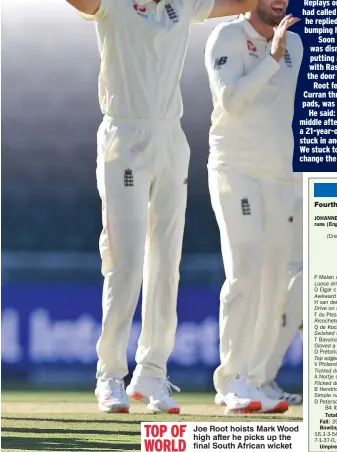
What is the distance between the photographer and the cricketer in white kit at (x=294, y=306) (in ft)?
18.4

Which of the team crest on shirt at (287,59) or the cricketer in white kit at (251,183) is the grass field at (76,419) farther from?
the team crest on shirt at (287,59)

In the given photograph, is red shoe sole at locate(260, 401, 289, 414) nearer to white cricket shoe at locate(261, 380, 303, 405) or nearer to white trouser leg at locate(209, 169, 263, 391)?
white cricket shoe at locate(261, 380, 303, 405)

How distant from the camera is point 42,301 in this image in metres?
5.95

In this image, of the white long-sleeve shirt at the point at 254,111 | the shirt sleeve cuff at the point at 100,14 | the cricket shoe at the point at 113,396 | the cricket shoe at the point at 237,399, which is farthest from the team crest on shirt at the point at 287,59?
the cricket shoe at the point at 113,396

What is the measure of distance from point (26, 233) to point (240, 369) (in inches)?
40.2

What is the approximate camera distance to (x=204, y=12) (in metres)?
5.59

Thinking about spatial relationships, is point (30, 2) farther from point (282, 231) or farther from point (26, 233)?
point (282, 231)

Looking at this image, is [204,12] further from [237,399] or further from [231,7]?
[237,399]

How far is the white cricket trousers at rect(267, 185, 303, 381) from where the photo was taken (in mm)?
5602

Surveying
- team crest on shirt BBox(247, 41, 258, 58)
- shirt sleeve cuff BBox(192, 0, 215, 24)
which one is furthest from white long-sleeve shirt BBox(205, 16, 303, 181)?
shirt sleeve cuff BBox(192, 0, 215, 24)

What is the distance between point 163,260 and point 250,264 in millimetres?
367

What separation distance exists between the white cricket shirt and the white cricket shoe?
3.77 ft

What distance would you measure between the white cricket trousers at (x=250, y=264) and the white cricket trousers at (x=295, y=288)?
0.03 metres

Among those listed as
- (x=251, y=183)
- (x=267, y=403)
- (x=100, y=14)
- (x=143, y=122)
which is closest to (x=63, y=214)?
(x=143, y=122)
